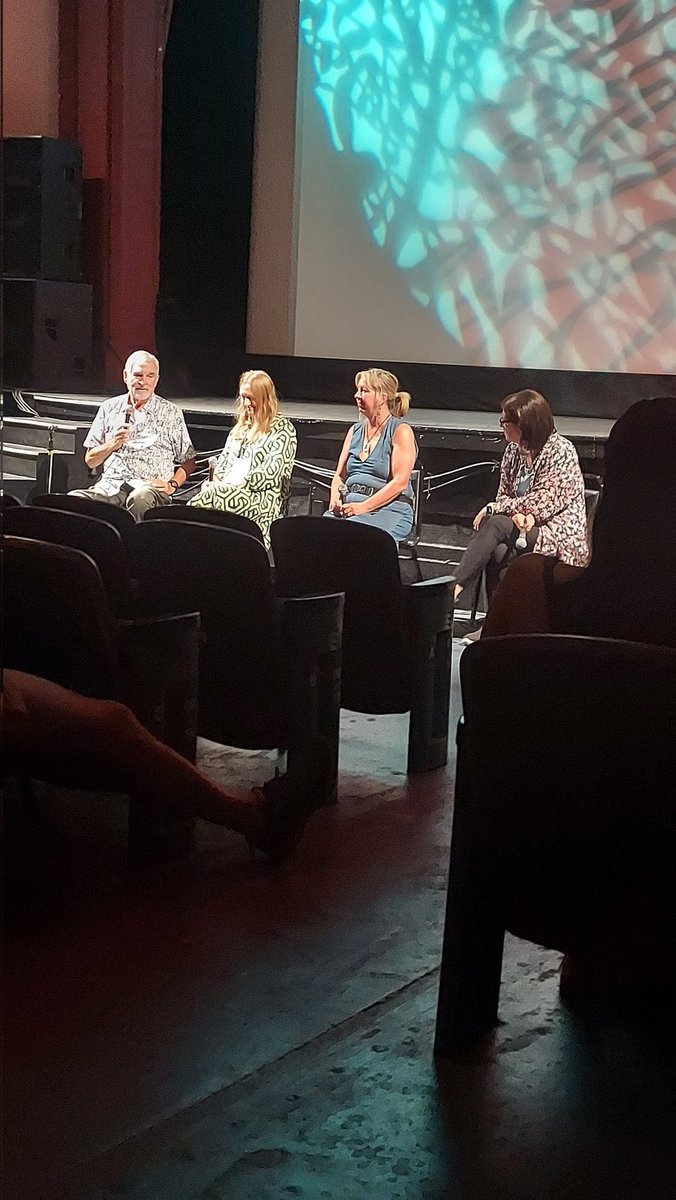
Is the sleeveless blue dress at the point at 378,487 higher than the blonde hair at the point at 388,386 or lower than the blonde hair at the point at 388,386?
lower

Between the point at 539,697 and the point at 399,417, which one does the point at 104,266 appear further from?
the point at 539,697

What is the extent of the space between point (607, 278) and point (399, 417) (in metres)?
0.36

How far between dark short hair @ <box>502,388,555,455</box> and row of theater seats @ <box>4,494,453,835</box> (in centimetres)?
21

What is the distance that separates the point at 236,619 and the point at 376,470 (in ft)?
0.86

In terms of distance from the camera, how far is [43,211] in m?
0.96

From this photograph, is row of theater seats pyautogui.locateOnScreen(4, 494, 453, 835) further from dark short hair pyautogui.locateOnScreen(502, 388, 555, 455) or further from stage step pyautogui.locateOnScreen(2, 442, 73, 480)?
dark short hair pyautogui.locateOnScreen(502, 388, 555, 455)

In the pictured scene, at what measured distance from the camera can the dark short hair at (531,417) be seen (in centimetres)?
129

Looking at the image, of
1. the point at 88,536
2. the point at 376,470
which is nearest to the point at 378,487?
the point at 376,470

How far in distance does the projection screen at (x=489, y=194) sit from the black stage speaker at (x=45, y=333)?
29cm

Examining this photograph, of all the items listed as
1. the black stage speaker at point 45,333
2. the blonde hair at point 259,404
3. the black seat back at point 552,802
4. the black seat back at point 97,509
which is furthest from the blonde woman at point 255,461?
the black seat back at point 552,802

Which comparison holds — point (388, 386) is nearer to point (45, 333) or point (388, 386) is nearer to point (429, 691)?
point (429, 691)

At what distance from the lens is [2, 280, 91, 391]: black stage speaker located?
967 millimetres

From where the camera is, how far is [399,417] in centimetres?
135

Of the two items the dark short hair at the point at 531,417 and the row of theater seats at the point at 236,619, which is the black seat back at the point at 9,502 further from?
the dark short hair at the point at 531,417
